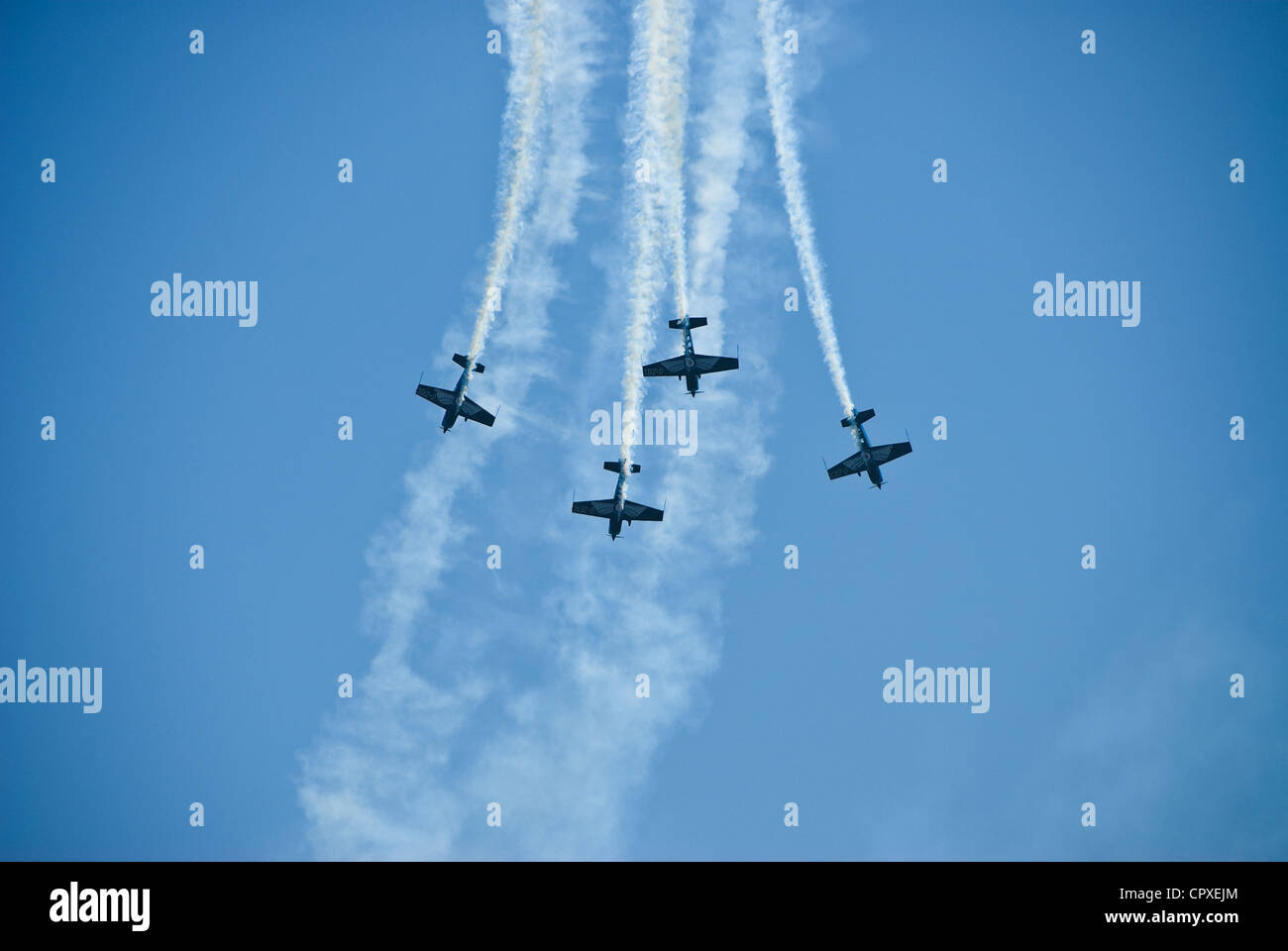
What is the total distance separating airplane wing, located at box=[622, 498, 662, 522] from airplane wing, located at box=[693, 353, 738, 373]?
204 inches

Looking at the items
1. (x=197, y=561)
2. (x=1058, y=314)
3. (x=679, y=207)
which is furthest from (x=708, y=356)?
(x=197, y=561)

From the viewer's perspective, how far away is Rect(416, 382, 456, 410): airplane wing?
125 ft

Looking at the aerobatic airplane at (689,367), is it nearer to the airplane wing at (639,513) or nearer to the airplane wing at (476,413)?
the airplane wing at (639,513)

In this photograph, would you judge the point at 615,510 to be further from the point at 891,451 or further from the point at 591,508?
the point at 891,451

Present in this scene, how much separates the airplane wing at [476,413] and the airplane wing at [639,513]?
5.74m

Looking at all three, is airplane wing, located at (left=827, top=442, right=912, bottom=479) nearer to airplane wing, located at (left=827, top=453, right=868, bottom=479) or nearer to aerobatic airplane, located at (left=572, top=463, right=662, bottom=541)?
airplane wing, located at (left=827, top=453, right=868, bottom=479)

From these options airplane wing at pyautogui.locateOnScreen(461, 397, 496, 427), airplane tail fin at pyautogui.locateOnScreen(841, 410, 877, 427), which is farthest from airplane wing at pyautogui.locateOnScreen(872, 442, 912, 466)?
airplane wing at pyautogui.locateOnScreen(461, 397, 496, 427)

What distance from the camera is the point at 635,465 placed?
35594 millimetres

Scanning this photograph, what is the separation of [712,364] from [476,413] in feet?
28.0

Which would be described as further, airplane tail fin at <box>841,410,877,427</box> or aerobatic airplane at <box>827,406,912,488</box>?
aerobatic airplane at <box>827,406,912,488</box>

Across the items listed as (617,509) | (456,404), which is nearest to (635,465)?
(617,509)

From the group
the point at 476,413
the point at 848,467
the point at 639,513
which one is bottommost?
the point at 639,513
